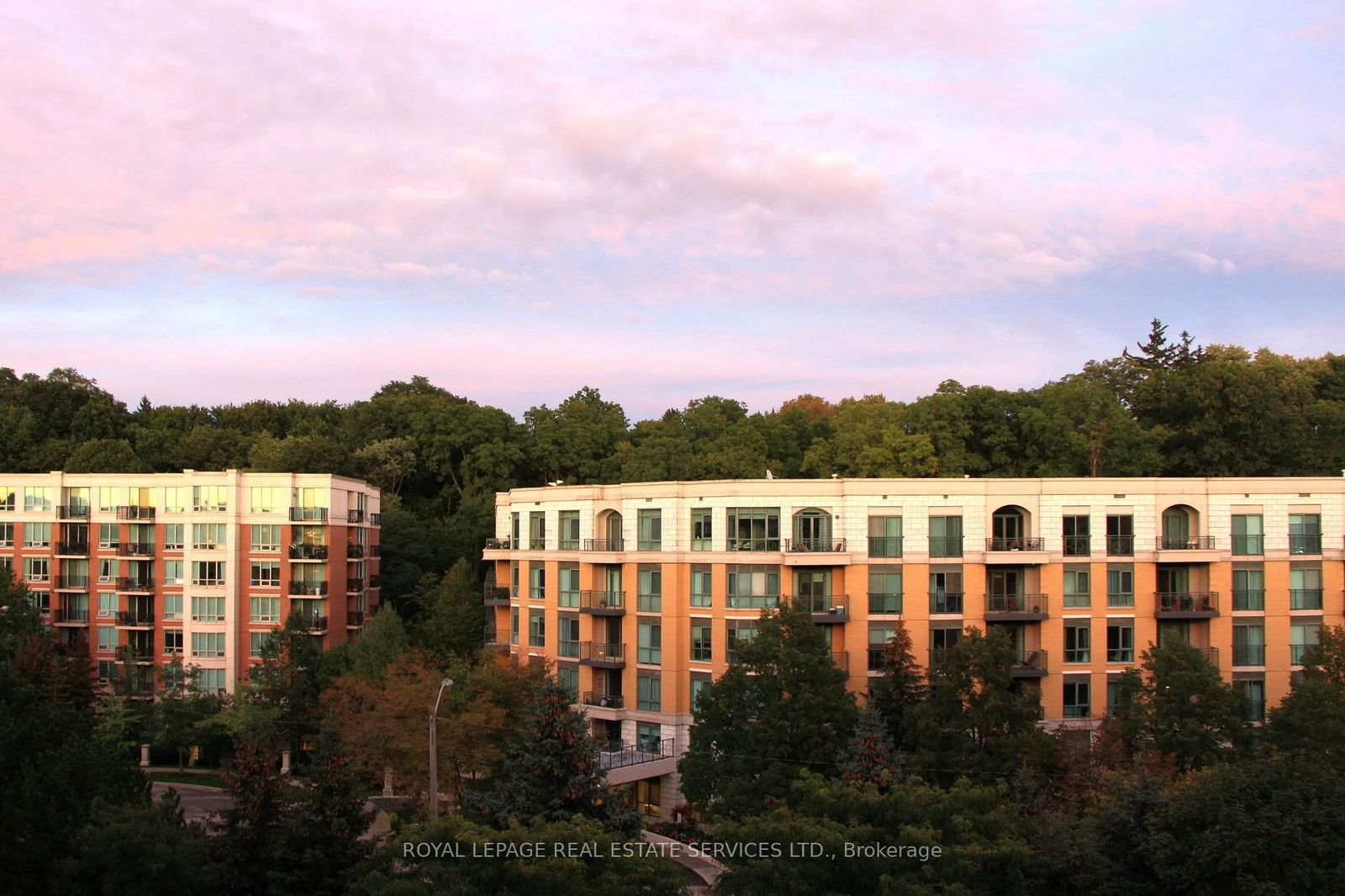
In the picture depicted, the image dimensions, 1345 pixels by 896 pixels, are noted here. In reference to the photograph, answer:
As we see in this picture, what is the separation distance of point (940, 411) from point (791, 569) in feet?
102

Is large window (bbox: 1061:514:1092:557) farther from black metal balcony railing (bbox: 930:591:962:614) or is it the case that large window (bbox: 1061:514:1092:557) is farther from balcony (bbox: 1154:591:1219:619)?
black metal balcony railing (bbox: 930:591:962:614)

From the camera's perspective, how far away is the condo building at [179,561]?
71.1m

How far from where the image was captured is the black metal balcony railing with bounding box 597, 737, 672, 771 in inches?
2053

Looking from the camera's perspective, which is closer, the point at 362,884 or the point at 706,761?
the point at 362,884

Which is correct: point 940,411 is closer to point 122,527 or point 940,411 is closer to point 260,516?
point 260,516

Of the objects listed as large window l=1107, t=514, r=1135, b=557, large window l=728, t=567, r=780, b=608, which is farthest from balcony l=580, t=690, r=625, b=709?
large window l=1107, t=514, r=1135, b=557

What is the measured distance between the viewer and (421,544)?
83750 millimetres

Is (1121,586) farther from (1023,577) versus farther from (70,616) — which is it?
(70,616)

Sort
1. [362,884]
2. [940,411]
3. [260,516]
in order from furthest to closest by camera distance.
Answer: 1. [940,411]
2. [260,516]
3. [362,884]

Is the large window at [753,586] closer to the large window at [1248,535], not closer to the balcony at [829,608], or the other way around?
the balcony at [829,608]

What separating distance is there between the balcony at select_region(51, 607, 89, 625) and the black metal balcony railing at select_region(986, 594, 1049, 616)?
5386 centimetres

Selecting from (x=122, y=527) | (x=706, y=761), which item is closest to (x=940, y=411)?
(x=706, y=761)

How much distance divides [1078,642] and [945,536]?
7.41 m

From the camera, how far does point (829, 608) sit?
53.5 metres
